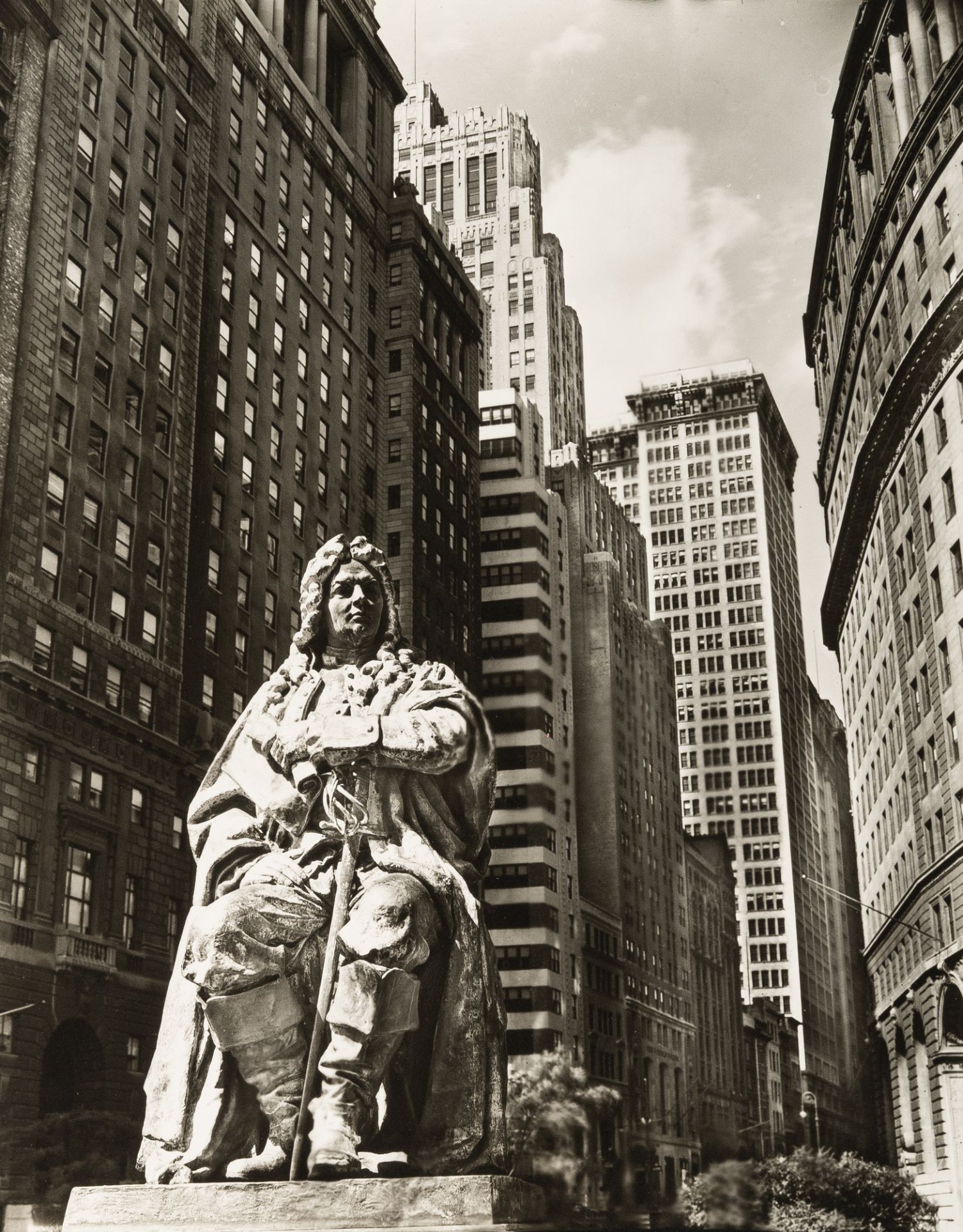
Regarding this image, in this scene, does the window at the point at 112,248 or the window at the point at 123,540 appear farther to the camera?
the window at the point at 112,248

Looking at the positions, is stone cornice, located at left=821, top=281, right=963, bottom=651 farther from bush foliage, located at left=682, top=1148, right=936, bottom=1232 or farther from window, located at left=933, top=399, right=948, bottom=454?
bush foliage, located at left=682, top=1148, right=936, bottom=1232

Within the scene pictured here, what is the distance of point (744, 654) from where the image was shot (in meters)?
92.6

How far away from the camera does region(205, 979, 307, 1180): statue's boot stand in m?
4.23

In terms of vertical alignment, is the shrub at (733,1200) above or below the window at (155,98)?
below

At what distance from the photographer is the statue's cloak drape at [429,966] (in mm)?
4316

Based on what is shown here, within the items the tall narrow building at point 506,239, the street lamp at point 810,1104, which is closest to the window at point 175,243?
the tall narrow building at point 506,239

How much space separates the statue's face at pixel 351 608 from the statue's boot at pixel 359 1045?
1.31m

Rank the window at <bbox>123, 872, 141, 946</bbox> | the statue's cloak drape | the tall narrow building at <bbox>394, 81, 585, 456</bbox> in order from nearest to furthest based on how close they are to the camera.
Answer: the statue's cloak drape
the window at <bbox>123, 872, 141, 946</bbox>
the tall narrow building at <bbox>394, 81, 585, 456</bbox>

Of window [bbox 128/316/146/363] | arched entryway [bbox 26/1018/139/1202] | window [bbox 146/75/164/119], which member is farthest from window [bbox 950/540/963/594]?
window [bbox 146/75/164/119]

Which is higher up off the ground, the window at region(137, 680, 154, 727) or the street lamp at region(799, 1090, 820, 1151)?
the window at region(137, 680, 154, 727)

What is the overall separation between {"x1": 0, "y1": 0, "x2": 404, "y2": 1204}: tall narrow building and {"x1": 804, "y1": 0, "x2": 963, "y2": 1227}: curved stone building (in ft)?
61.3

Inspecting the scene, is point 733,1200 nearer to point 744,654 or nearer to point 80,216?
point 80,216

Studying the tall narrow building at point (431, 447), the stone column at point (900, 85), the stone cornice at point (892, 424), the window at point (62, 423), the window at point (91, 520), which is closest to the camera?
the window at point (62, 423)

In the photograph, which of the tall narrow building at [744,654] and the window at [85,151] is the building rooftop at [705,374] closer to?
the tall narrow building at [744,654]
